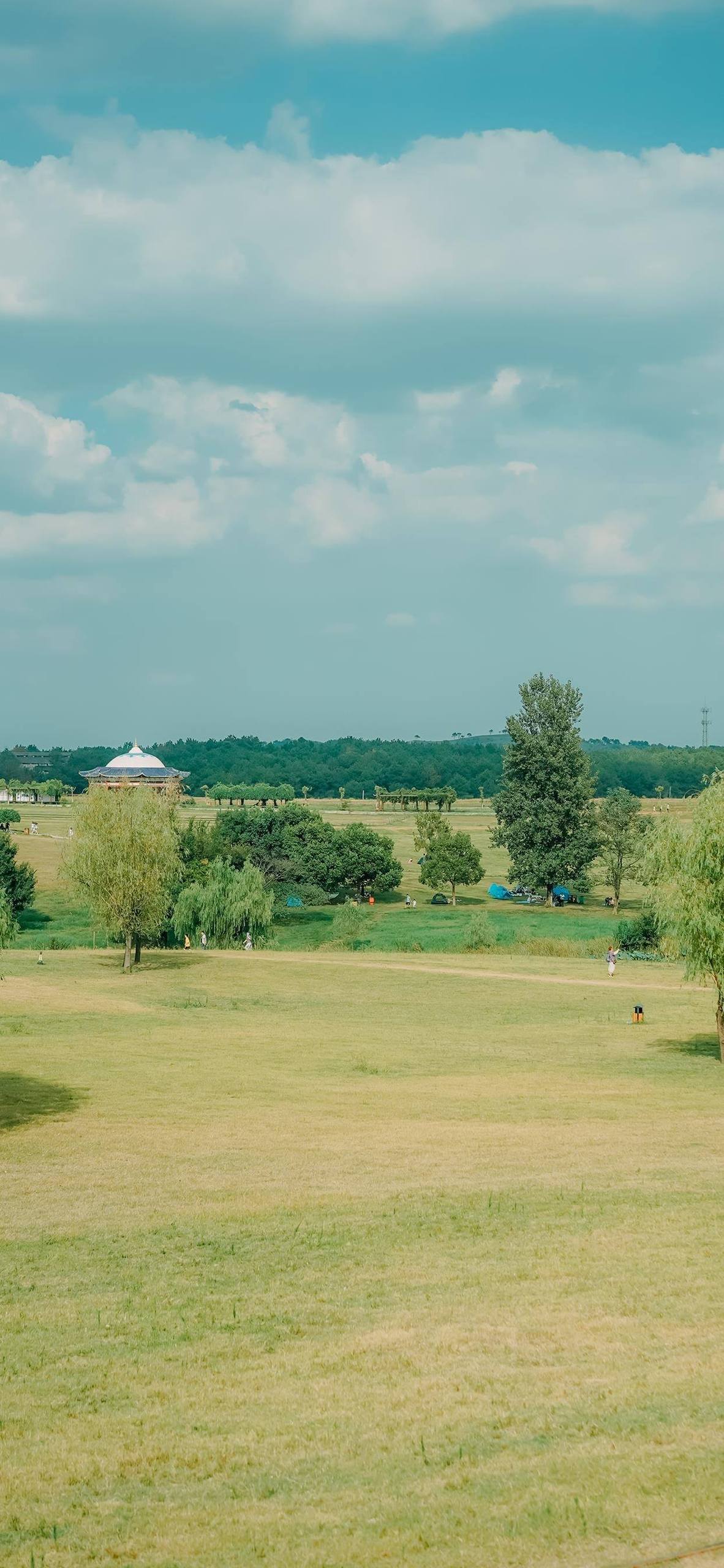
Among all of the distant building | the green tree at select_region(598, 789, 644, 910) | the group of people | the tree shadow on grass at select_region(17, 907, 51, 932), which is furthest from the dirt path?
the distant building

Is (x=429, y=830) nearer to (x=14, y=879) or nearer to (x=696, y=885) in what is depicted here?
(x=14, y=879)

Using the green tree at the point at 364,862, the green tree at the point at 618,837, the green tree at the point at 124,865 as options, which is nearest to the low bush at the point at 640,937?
the green tree at the point at 618,837

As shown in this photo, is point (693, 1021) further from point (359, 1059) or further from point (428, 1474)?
point (428, 1474)

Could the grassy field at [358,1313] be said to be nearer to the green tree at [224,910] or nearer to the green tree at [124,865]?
the green tree at [124,865]

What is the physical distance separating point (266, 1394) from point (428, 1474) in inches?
111

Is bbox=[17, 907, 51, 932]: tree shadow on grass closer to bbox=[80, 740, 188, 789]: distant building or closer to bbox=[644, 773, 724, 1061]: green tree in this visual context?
bbox=[644, 773, 724, 1061]: green tree

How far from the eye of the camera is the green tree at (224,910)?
80562 mm

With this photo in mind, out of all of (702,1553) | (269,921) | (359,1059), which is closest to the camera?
(702,1553)

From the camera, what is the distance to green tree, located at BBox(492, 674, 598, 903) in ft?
347

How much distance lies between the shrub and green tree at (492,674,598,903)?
25000 mm

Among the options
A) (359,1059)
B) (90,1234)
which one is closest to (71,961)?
(359,1059)

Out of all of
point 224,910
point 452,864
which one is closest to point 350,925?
point 224,910

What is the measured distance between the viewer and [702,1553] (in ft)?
31.6

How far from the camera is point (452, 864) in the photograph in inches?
4311
